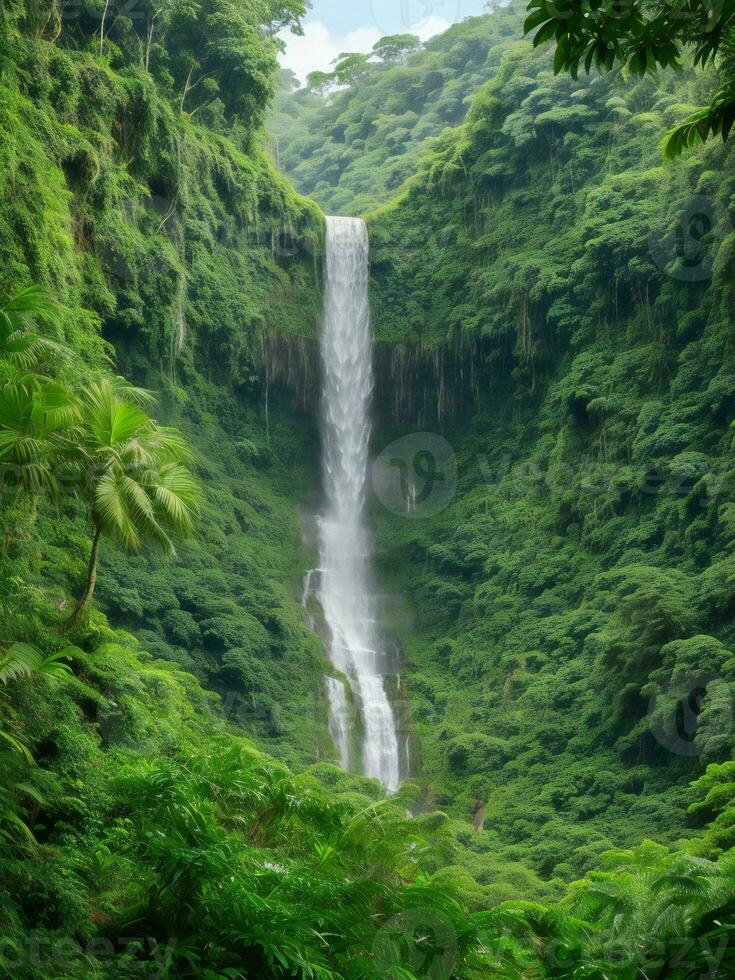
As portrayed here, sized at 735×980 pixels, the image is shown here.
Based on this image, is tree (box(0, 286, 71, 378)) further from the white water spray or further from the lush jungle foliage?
the white water spray

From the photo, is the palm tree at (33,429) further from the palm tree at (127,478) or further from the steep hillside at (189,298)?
the steep hillside at (189,298)

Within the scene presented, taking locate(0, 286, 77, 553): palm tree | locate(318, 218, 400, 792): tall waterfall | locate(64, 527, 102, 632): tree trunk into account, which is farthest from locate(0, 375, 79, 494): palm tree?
locate(318, 218, 400, 792): tall waterfall

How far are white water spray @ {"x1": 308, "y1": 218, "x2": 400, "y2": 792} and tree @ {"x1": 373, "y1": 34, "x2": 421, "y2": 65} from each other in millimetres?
22180

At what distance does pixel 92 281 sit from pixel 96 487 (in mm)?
11807

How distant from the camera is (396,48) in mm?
49562

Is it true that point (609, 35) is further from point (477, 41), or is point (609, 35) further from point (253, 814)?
point (477, 41)

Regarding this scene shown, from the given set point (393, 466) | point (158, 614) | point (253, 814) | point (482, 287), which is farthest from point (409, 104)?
point (253, 814)

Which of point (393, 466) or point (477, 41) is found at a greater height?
point (477, 41)

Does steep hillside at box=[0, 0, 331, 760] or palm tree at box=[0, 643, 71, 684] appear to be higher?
steep hillside at box=[0, 0, 331, 760]

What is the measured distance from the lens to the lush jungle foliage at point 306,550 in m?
6.68

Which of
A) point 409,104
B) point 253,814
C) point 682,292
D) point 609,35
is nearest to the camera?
point 609,35

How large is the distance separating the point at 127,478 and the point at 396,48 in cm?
4450

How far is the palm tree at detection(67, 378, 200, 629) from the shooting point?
10.2 m

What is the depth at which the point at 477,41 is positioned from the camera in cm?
4475
